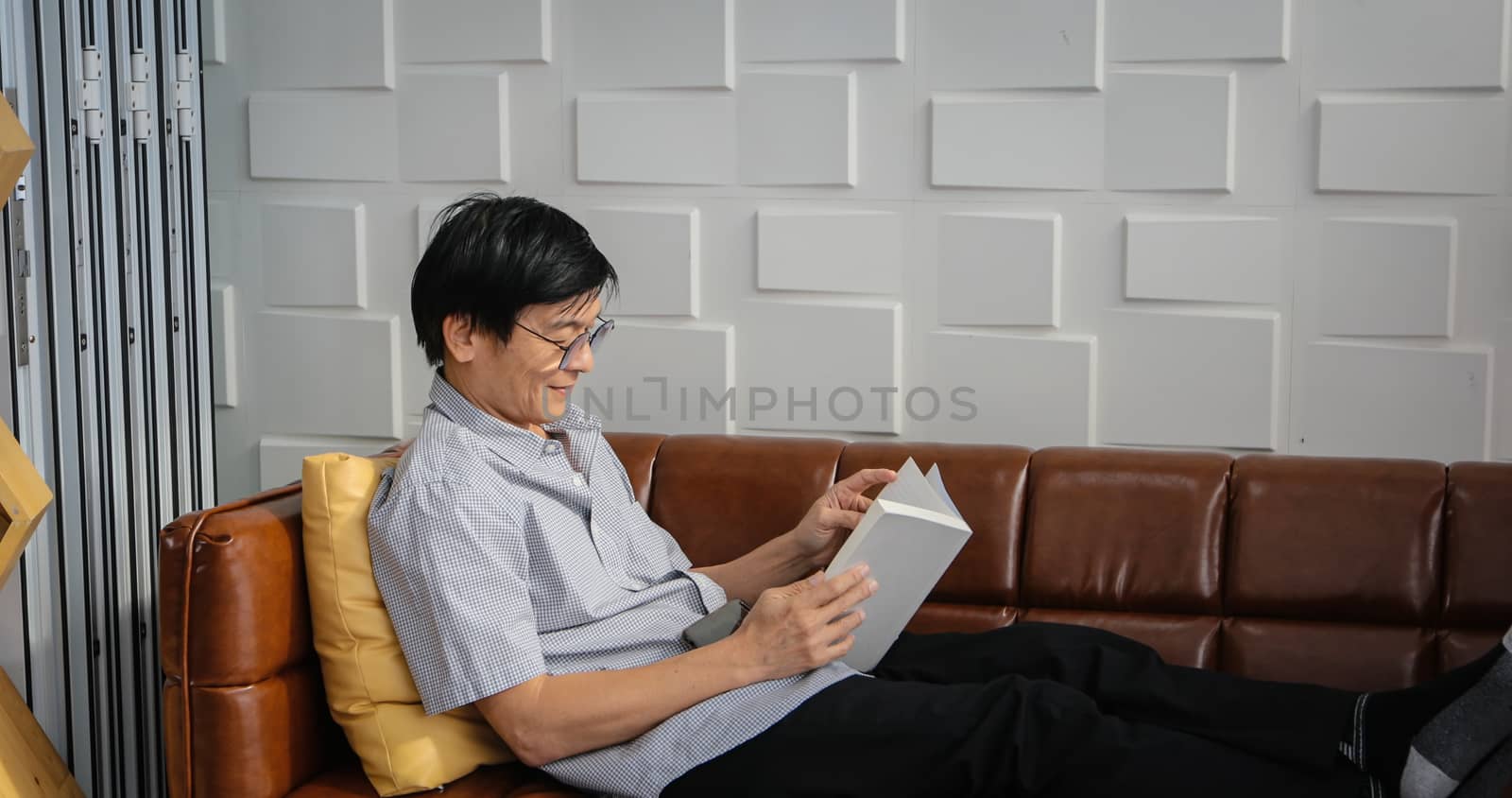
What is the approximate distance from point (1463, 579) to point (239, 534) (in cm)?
209

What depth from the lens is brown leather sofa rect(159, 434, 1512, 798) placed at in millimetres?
2080

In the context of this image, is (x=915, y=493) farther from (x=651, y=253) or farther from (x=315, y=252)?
(x=315, y=252)

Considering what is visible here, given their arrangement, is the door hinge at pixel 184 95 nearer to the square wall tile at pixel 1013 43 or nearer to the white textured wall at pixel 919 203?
the white textured wall at pixel 919 203

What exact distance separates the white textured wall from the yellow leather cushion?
117cm

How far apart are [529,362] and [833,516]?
63 centimetres

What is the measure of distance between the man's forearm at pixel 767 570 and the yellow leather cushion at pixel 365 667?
21.5 inches

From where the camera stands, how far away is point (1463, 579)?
2.37 m

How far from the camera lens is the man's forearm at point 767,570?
242 centimetres

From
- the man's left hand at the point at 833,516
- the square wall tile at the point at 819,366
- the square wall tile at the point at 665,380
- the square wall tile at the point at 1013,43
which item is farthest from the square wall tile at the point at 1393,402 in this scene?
the square wall tile at the point at 665,380

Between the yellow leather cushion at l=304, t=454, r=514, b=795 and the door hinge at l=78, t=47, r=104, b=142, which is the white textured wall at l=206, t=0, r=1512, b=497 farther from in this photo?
the yellow leather cushion at l=304, t=454, r=514, b=795

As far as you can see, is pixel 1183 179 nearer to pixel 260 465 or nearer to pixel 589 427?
pixel 589 427

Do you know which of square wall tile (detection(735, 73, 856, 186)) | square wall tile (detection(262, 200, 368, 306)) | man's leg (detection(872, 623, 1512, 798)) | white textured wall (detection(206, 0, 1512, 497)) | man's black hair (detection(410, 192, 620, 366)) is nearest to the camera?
man's leg (detection(872, 623, 1512, 798))

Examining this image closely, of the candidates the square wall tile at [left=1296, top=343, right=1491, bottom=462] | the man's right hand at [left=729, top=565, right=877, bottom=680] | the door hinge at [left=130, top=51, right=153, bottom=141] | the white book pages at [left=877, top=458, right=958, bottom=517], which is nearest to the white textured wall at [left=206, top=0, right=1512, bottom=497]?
the square wall tile at [left=1296, top=343, right=1491, bottom=462]

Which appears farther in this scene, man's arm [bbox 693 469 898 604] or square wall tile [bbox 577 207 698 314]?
square wall tile [bbox 577 207 698 314]
